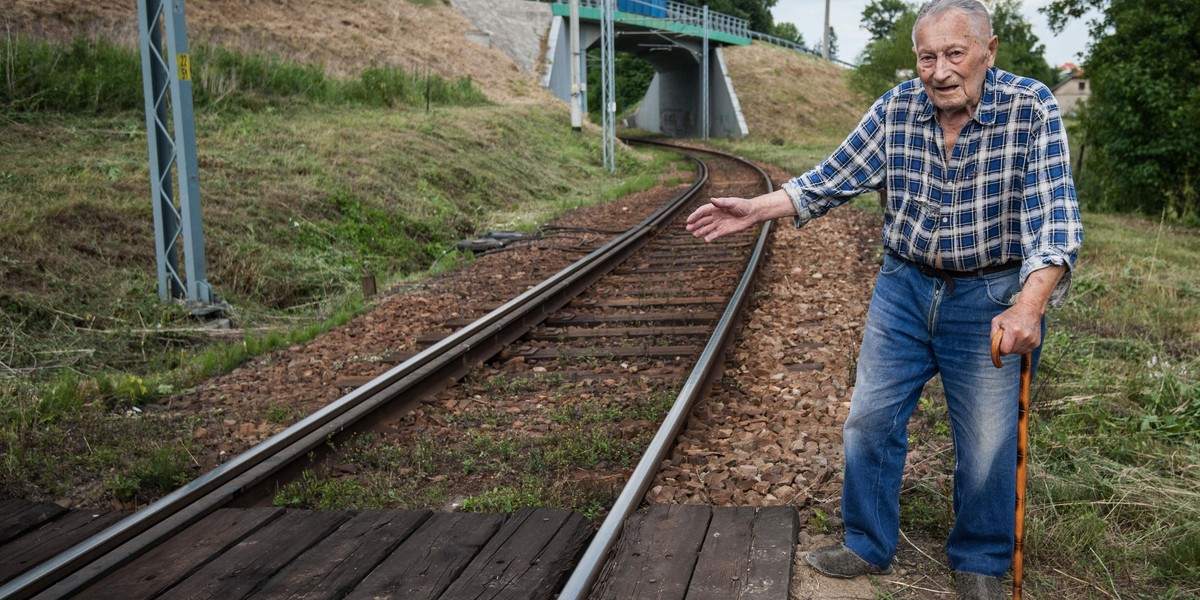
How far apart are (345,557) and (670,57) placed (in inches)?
2252

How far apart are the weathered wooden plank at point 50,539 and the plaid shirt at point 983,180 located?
3.20 m

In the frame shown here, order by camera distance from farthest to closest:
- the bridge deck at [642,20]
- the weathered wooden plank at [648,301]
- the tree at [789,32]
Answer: the tree at [789,32], the bridge deck at [642,20], the weathered wooden plank at [648,301]

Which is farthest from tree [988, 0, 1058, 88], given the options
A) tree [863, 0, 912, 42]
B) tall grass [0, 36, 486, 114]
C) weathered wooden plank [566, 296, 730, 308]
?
weathered wooden plank [566, 296, 730, 308]

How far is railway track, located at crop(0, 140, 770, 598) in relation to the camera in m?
3.55

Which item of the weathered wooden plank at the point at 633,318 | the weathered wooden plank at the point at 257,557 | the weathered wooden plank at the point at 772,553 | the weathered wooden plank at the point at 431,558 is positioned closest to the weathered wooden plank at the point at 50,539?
the weathered wooden plank at the point at 257,557

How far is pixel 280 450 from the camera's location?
4.61 metres

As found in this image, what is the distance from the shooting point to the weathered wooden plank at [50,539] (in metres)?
3.47

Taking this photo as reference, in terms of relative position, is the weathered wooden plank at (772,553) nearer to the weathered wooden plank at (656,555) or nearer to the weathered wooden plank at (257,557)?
the weathered wooden plank at (656,555)

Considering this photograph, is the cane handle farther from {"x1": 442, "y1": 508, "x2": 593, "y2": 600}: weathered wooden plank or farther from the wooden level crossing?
{"x1": 442, "y1": 508, "x2": 593, "y2": 600}: weathered wooden plank

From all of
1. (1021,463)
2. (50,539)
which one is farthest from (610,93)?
(1021,463)

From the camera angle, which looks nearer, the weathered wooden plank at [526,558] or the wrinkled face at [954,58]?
the wrinkled face at [954,58]

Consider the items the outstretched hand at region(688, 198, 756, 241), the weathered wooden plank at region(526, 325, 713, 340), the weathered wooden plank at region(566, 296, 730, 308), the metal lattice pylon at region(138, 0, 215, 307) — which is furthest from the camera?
the metal lattice pylon at region(138, 0, 215, 307)

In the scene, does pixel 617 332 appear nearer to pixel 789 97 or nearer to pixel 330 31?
pixel 330 31

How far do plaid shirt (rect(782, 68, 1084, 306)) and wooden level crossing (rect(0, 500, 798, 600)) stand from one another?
1191 mm
